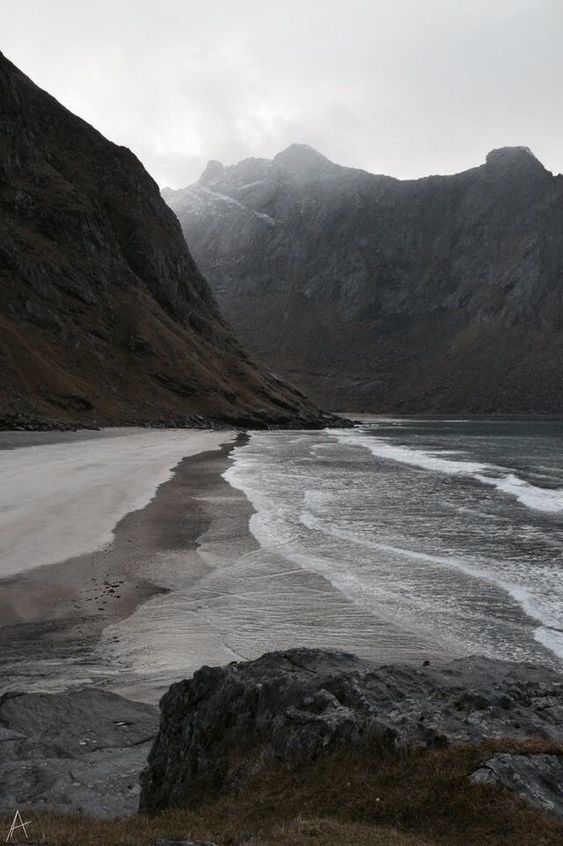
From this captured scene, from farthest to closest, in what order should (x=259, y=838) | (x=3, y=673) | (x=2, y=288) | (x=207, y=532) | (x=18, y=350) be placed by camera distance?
(x=2, y=288) < (x=18, y=350) < (x=207, y=532) < (x=3, y=673) < (x=259, y=838)

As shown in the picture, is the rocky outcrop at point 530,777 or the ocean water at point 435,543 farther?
the ocean water at point 435,543

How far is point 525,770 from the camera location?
16.0ft

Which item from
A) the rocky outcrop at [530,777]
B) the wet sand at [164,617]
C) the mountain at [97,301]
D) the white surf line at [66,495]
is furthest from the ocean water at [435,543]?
the mountain at [97,301]

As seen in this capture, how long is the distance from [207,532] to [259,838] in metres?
18.1

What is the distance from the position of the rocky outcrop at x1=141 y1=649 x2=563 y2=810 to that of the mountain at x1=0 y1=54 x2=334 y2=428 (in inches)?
2763

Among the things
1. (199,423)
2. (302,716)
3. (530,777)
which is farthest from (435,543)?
(199,423)

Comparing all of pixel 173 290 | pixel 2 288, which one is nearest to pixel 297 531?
pixel 2 288

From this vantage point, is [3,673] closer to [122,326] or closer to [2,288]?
[2,288]

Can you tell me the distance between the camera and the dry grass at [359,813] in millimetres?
4398

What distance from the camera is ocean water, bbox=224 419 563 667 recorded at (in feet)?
43.4

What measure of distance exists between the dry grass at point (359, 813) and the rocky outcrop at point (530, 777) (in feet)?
0.28

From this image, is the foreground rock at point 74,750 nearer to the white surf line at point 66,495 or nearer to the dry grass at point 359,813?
the dry grass at point 359,813

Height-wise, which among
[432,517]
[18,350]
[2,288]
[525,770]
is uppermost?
[2,288]
